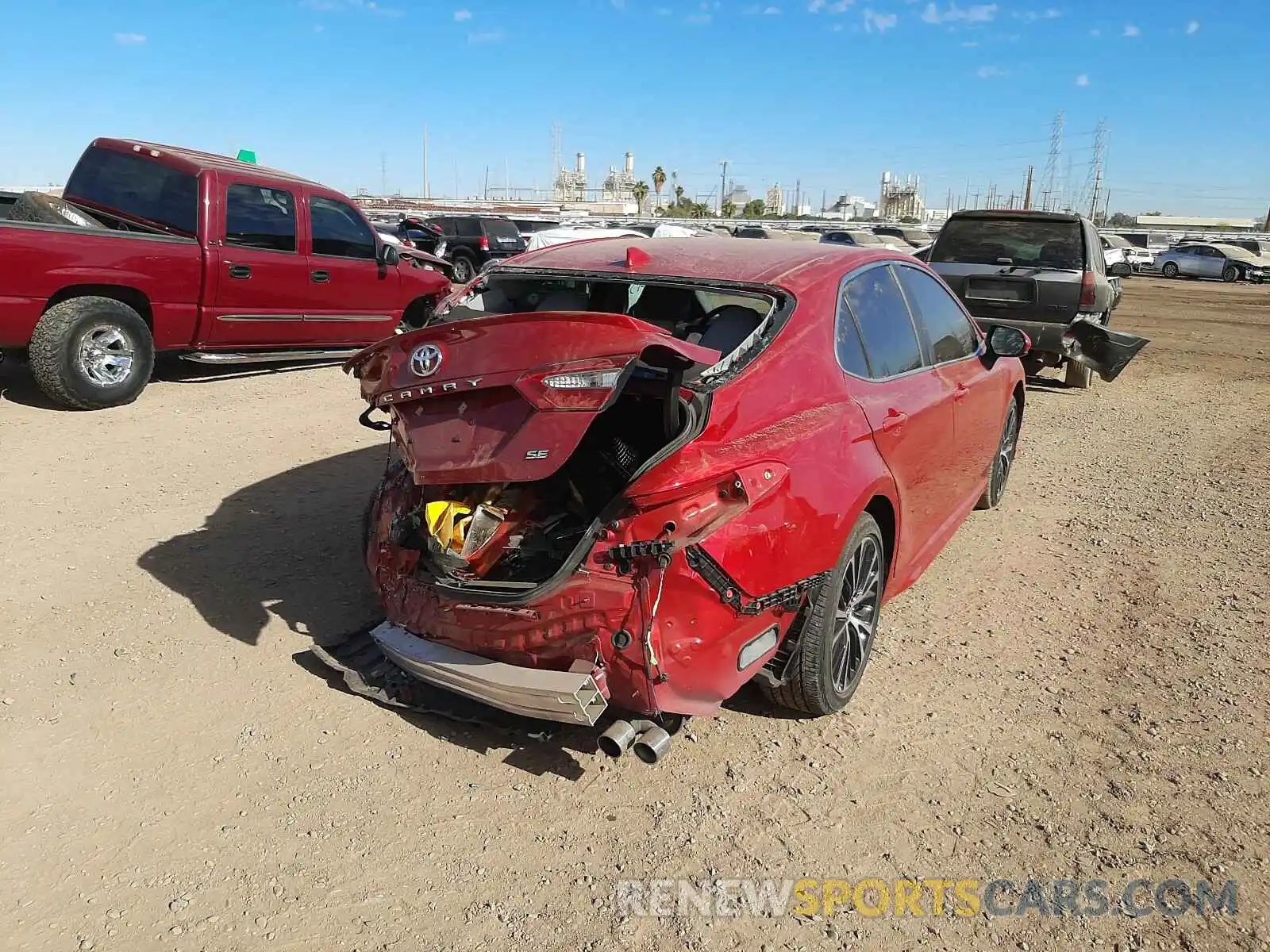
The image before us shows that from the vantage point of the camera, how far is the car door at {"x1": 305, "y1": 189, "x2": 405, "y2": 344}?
9.05 metres

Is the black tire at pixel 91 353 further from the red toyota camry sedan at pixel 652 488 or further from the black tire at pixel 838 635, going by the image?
the black tire at pixel 838 635

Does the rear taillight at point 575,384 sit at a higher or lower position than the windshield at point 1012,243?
lower

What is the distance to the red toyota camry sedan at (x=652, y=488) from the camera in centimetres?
277

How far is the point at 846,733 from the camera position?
3404 mm

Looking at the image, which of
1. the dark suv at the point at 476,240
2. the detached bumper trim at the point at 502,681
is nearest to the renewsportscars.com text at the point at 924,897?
the detached bumper trim at the point at 502,681

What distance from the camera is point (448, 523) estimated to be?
3238 mm

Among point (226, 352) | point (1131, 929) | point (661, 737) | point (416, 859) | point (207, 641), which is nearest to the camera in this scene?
point (1131, 929)

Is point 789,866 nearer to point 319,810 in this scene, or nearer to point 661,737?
point 661,737

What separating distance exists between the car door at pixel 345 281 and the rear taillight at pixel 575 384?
Result: 6.95 m

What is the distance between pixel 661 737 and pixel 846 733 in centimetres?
89

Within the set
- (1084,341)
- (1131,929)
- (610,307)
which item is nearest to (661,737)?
(1131,929)

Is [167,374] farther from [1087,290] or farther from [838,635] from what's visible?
[1087,290]

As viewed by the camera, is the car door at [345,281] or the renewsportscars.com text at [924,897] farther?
the car door at [345,281]

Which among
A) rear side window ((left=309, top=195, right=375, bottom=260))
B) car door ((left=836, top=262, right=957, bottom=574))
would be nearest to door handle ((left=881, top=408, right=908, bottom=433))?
car door ((left=836, top=262, right=957, bottom=574))
